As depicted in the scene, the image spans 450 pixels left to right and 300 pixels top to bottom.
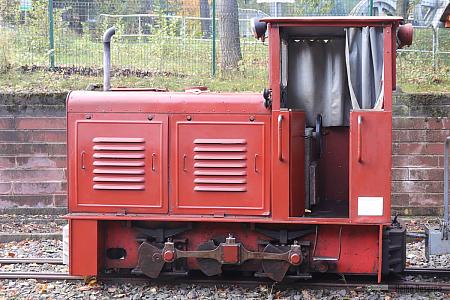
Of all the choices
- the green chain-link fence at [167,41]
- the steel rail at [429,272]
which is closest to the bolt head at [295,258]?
the steel rail at [429,272]

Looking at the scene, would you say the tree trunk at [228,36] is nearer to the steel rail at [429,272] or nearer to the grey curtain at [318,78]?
the grey curtain at [318,78]

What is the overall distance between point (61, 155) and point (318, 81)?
4463 mm

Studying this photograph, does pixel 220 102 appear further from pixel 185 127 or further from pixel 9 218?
pixel 9 218

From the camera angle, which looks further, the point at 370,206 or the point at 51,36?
the point at 51,36

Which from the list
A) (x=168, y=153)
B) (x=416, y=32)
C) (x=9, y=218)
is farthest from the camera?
(x=416, y=32)

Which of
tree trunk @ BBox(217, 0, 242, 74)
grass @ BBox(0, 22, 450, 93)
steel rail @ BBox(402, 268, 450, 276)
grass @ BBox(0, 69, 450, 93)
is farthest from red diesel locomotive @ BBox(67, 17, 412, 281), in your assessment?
tree trunk @ BBox(217, 0, 242, 74)

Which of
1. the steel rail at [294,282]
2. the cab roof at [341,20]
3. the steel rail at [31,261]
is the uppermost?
the cab roof at [341,20]

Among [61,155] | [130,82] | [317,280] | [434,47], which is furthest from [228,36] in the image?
[317,280]

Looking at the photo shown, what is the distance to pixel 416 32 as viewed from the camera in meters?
13.2

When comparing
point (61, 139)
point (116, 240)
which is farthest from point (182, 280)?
point (61, 139)

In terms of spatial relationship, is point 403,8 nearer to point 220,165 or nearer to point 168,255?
point 220,165

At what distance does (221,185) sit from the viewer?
7395 millimetres

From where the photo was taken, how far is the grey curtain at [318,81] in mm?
8008

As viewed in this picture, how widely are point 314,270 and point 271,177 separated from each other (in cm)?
107
